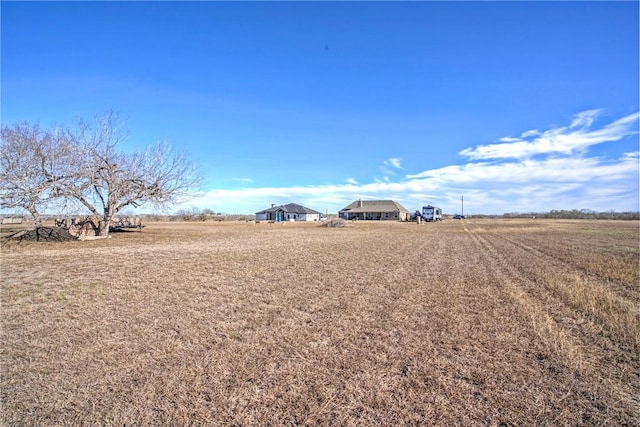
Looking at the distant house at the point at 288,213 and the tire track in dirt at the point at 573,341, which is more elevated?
the distant house at the point at 288,213

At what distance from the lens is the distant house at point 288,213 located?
268 feet

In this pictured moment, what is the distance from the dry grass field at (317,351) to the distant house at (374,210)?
7955cm

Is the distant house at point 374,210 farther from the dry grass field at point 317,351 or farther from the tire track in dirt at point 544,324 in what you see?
the dry grass field at point 317,351

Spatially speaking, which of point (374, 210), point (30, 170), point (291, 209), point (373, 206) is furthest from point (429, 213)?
point (30, 170)

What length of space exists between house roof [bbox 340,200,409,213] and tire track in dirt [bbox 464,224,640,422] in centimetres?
8059

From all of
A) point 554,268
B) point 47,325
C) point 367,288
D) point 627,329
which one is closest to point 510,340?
point 627,329

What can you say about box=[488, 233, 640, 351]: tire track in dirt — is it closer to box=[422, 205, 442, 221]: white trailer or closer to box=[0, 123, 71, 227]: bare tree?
box=[0, 123, 71, 227]: bare tree

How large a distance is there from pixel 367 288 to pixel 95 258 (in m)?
11.0

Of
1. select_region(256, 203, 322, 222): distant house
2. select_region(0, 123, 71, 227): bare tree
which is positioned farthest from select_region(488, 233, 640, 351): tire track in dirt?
select_region(256, 203, 322, 222): distant house

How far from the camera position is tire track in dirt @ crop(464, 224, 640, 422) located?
11.8 ft

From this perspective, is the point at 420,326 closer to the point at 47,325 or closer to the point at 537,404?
the point at 537,404

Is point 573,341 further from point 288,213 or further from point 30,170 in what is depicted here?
point 288,213

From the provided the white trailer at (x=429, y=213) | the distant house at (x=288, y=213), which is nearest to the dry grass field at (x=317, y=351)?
the white trailer at (x=429, y=213)

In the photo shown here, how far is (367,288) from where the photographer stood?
830 cm
